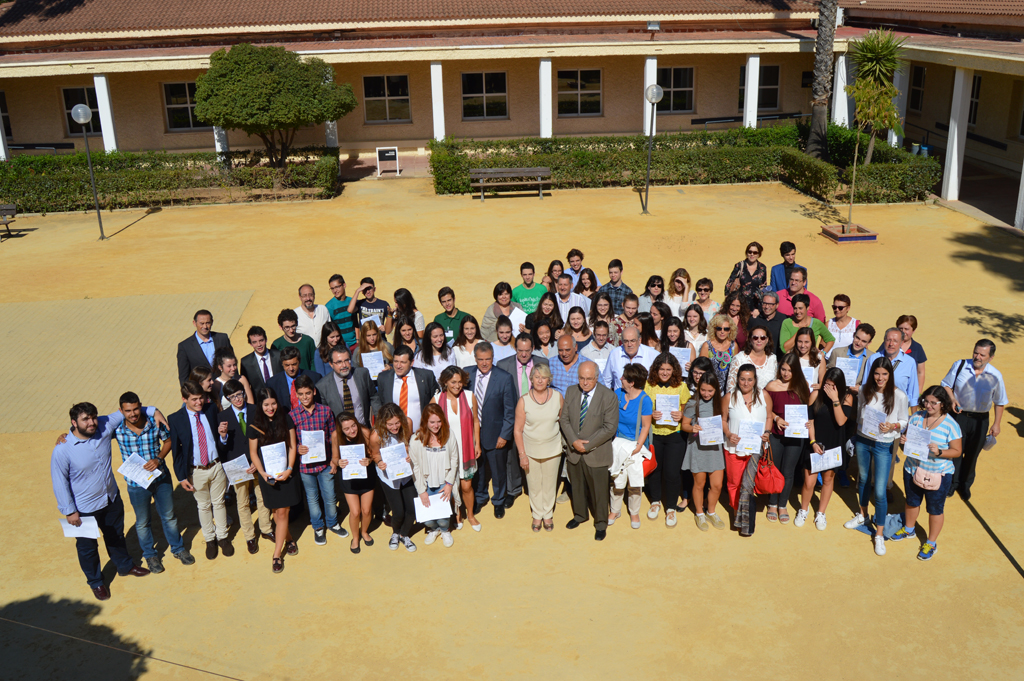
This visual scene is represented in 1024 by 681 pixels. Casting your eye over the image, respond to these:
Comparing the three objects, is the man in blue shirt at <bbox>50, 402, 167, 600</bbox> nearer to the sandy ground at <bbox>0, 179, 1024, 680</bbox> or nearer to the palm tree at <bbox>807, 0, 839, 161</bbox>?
the sandy ground at <bbox>0, 179, 1024, 680</bbox>

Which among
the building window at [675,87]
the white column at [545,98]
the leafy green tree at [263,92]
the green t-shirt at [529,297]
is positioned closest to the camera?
the green t-shirt at [529,297]

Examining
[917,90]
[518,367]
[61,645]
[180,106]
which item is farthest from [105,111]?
[917,90]

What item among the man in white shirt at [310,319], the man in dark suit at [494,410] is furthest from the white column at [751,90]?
the man in dark suit at [494,410]

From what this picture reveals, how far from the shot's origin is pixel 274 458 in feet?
21.8

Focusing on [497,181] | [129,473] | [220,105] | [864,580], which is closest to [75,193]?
[220,105]

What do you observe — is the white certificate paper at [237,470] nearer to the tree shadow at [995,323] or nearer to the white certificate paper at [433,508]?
the white certificate paper at [433,508]

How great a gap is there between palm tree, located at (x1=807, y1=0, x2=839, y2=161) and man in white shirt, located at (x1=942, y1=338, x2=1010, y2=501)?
1566cm

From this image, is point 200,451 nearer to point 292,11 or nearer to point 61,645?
point 61,645

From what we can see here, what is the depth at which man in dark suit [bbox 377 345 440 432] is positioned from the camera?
713 centimetres

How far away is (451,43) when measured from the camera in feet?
78.7

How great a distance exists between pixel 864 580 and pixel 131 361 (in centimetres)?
939

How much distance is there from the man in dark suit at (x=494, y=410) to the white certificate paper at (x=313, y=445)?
1325mm

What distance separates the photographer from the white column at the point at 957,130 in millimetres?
18453

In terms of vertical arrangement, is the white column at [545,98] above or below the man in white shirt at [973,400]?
above
